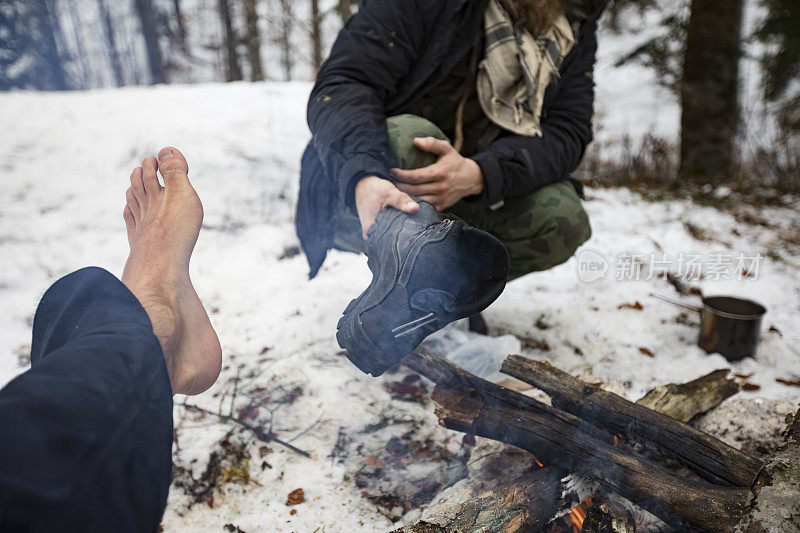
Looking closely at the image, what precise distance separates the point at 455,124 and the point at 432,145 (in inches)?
13.5

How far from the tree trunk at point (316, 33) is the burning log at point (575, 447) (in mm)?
5847

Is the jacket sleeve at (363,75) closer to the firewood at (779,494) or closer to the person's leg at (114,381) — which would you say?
the person's leg at (114,381)

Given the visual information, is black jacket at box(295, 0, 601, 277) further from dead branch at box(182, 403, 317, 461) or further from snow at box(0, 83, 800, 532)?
dead branch at box(182, 403, 317, 461)

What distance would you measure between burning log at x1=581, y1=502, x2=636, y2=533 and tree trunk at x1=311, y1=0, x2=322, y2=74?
6.15 meters

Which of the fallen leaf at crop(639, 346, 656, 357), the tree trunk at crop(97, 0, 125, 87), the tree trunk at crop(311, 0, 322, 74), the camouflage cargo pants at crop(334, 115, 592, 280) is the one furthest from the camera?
the tree trunk at crop(311, 0, 322, 74)

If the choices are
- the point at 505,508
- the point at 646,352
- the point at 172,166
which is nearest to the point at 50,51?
the point at 172,166

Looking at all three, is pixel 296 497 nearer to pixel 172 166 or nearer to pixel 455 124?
pixel 172 166

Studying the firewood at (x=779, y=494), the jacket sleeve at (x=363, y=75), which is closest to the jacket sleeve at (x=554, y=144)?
the jacket sleeve at (x=363, y=75)

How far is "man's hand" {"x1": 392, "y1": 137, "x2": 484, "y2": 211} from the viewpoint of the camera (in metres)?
1.34

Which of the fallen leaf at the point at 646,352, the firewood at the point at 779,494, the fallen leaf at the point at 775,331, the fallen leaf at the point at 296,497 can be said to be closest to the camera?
the firewood at the point at 779,494

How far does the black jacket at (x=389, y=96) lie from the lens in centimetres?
138

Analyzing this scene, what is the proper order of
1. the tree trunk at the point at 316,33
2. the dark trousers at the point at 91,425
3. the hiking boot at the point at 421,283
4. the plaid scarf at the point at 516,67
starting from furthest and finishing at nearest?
the tree trunk at the point at 316,33 → the plaid scarf at the point at 516,67 → the hiking boot at the point at 421,283 → the dark trousers at the point at 91,425

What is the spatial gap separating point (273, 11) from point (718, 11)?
375 centimetres

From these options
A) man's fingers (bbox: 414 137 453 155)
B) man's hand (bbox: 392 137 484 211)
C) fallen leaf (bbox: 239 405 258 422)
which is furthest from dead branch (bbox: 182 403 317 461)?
man's fingers (bbox: 414 137 453 155)
